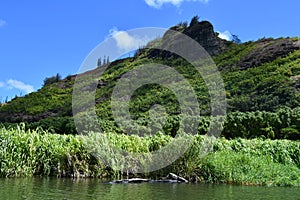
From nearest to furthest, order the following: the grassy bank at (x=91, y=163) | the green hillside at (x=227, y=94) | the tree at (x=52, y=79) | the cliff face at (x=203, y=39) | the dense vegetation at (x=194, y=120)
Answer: the grassy bank at (x=91, y=163) < the dense vegetation at (x=194, y=120) < the green hillside at (x=227, y=94) < the cliff face at (x=203, y=39) < the tree at (x=52, y=79)

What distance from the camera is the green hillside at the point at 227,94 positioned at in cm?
2534

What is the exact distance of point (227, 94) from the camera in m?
39.3

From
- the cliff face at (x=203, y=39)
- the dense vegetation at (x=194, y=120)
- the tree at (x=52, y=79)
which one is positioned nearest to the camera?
the dense vegetation at (x=194, y=120)

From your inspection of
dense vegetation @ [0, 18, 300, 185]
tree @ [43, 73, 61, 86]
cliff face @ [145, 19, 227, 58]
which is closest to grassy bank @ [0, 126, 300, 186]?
dense vegetation @ [0, 18, 300, 185]

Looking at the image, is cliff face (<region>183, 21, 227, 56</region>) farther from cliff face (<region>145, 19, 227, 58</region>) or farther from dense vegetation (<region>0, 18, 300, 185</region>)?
dense vegetation (<region>0, 18, 300, 185</region>)

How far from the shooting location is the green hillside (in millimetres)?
25344

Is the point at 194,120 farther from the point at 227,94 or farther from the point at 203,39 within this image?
the point at 203,39

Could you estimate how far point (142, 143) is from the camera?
11664 millimetres

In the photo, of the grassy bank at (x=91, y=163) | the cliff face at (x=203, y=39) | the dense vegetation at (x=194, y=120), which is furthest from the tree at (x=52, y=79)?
the grassy bank at (x=91, y=163)

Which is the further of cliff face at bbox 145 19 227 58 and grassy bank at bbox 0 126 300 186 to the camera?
cliff face at bbox 145 19 227 58

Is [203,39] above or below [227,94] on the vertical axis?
above

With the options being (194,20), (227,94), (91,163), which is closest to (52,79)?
(194,20)

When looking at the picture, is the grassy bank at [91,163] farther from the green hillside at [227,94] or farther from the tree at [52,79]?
Answer: the tree at [52,79]

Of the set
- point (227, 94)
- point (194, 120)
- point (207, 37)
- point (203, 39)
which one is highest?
point (207, 37)
